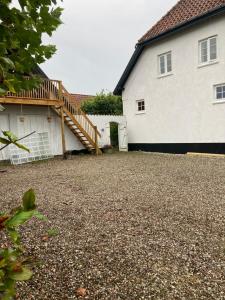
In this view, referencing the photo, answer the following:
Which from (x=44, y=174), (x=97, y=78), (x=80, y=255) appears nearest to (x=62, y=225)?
(x=80, y=255)

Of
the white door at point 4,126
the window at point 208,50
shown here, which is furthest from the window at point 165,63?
the white door at point 4,126

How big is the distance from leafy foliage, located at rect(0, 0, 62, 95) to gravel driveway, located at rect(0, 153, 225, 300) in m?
0.70

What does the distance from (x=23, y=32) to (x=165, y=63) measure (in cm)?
1463

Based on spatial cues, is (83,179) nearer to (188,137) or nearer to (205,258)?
(205,258)

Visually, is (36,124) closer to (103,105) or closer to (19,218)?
(103,105)

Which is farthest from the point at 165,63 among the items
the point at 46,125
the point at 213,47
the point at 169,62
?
the point at 46,125

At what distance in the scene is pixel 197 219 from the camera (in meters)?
4.38

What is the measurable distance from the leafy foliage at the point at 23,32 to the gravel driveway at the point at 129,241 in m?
0.70

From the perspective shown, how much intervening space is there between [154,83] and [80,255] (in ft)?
43.5

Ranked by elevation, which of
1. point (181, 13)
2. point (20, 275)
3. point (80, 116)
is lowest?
point (20, 275)

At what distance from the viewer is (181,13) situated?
14.2 meters

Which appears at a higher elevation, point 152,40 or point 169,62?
point 152,40

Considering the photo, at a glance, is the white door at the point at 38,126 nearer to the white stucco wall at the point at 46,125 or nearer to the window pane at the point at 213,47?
the white stucco wall at the point at 46,125

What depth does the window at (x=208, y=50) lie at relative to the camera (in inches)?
483
